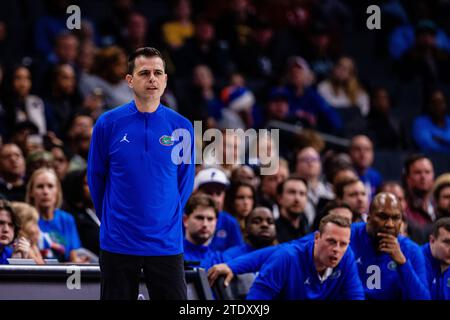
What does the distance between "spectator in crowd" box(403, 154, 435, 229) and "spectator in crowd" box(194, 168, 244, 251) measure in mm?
1761

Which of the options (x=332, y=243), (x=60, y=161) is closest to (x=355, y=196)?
(x=332, y=243)

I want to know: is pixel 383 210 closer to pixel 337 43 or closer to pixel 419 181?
pixel 419 181

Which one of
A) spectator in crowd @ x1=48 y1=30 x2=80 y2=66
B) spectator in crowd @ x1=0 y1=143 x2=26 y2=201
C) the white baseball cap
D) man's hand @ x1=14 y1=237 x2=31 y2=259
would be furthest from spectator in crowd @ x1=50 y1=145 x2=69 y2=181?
spectator in crowd @ x1=48 y1=30 x2=80 y2=66

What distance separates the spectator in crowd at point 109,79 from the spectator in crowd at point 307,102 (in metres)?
2.09

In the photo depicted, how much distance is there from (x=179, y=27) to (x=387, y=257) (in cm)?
576

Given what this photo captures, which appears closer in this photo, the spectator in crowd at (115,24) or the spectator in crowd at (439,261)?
the spectator in crowd at (439,261)

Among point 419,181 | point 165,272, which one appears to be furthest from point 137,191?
point 419,181

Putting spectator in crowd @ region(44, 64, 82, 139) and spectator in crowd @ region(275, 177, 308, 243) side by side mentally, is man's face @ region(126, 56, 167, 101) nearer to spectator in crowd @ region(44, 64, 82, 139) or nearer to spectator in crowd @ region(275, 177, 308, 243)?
spectator in crowd @ region(275, 177, 308, 243)

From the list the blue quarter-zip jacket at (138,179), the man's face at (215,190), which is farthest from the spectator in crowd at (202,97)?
the blue quarter-zip jacket at (138,179)

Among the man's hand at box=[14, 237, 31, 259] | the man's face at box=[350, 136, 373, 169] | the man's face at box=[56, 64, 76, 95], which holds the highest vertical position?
the man's face at box=[56, 64, 76, 95]

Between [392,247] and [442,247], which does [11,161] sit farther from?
[442,247]

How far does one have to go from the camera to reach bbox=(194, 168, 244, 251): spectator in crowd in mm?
7727

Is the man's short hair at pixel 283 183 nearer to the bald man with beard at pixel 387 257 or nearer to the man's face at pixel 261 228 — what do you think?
the man's face at pixel 261 228

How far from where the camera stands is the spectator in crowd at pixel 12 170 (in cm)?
785
